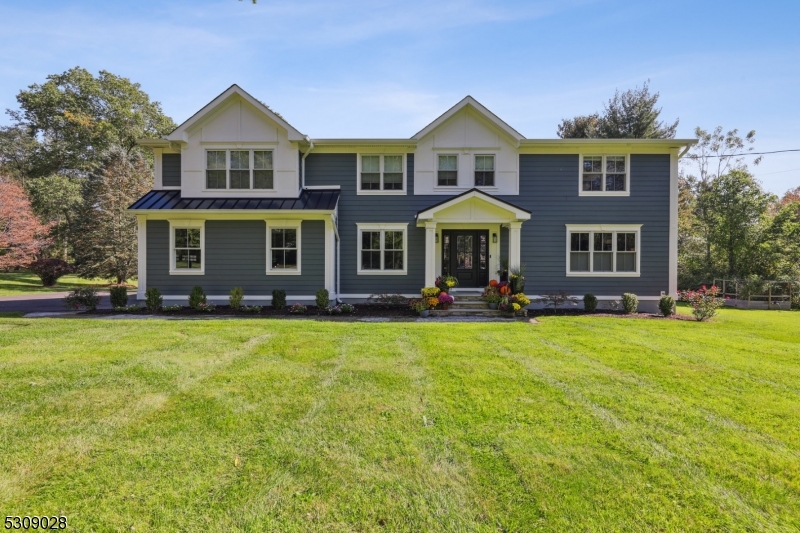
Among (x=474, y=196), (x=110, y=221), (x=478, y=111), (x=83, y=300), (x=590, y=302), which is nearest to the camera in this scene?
(x=83, y=300)

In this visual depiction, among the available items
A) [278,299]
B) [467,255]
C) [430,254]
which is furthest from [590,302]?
[278,299]

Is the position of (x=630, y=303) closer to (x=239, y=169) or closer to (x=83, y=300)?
(x=239, y=169)

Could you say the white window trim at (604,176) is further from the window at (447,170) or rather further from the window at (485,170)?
the window at (447,170)

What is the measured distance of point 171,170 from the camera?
14.5m

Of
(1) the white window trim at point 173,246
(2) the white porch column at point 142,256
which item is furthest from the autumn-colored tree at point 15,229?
(1) the white window trim at point 173,246

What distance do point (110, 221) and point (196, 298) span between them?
16319mm

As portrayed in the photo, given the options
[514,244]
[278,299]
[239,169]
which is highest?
[239,169]

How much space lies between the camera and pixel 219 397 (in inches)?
178

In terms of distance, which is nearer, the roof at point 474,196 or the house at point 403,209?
the roof at point 474,196

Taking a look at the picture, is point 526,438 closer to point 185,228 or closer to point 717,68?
point 185,228

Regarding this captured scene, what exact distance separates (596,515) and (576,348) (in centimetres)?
507

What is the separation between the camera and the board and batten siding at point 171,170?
14438 millimetres

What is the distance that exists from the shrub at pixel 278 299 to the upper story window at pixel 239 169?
3.83 metres

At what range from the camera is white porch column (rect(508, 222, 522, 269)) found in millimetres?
13648
